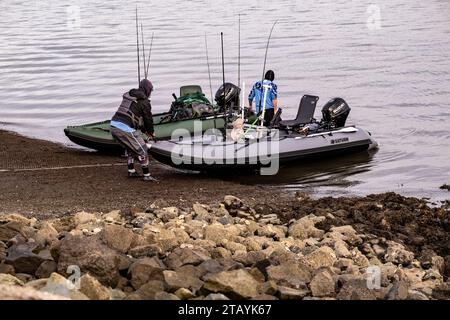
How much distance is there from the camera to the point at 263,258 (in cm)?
829

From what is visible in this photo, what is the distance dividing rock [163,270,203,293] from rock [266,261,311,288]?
28.8 inches

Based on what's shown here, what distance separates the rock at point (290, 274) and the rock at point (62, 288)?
72.8 inches

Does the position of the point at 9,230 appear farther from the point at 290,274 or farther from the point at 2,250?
the point at 290,274

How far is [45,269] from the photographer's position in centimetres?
750

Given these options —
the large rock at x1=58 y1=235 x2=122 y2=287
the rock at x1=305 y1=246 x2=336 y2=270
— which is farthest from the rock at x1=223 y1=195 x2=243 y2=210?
the large rock at x1=58 y1=235 x2=122 y2=287

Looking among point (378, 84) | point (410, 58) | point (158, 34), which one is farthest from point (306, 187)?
point (158, 34)

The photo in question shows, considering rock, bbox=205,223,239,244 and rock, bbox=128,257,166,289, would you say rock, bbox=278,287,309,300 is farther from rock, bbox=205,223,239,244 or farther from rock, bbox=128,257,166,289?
rock, bbox=205,223,239,244

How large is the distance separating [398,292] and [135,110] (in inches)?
276

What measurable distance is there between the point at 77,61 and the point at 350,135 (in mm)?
18790

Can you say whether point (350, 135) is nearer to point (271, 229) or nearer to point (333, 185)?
point (333, 185)

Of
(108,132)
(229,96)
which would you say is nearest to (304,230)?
(108,132)

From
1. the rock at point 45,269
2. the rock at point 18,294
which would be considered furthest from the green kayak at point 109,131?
the rock at point 18,294
